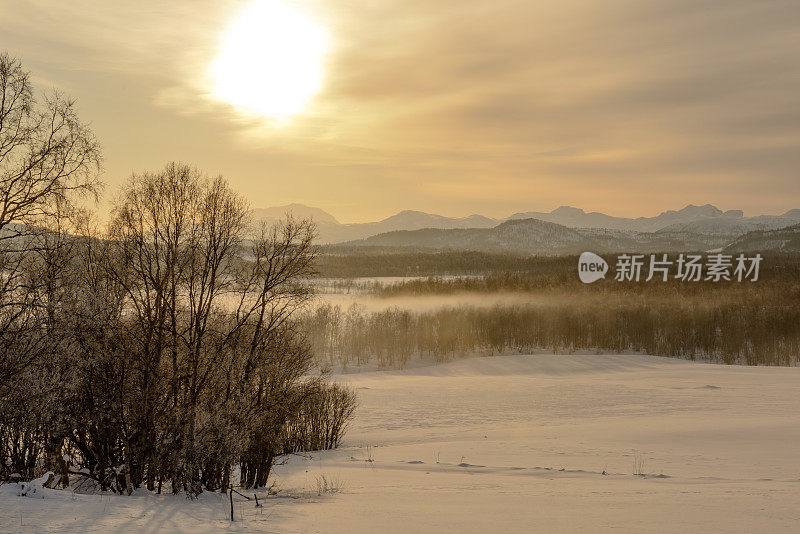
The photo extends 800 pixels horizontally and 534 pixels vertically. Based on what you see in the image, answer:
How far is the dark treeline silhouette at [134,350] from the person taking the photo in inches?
666

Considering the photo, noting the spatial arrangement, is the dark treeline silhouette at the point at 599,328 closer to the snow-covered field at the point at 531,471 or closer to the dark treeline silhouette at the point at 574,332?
the dark treeline silhouette at the point at 574,332

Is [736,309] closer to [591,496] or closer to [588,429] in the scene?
[588,429]

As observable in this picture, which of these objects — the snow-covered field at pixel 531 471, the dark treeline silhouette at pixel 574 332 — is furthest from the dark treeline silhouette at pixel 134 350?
the dark treeline silhouette at pixel 574 332

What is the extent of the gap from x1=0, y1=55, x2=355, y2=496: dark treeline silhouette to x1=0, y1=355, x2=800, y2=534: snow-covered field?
6.56ft

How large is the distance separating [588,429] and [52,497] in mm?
22205

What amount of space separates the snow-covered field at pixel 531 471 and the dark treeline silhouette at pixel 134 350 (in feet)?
6.56

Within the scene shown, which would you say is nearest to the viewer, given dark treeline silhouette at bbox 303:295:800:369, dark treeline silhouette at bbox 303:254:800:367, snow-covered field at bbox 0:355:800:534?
snow-covered field at bbox 0:355:800:534

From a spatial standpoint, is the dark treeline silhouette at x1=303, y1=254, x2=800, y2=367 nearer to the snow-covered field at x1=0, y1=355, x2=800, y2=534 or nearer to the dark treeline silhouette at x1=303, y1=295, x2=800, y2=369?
the dark treeline silhouette at x1=303, y1=295, x2=800, y2=369

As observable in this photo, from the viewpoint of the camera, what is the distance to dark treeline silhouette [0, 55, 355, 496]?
16.9 m

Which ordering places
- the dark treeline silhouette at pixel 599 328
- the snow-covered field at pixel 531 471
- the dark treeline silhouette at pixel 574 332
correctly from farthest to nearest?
the dark treeline silhouette at pixel 599 328, the dark treeline silhouette at pixel 574 332, the snow-covered field at pixel 531 471

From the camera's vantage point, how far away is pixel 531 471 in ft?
65.2

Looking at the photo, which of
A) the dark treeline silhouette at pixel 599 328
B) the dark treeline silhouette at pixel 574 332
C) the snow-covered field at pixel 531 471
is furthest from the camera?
the dark treeline silhouette at pixel 599 328

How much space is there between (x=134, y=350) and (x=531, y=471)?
1361cm

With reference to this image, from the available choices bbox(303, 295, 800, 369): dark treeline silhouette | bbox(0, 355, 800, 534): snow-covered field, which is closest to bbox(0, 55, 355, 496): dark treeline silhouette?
bbox(0, 355, 800, 534): snow-covered field
